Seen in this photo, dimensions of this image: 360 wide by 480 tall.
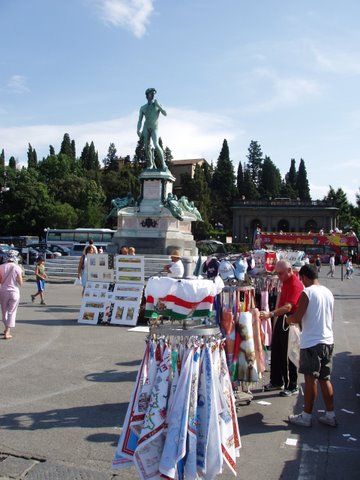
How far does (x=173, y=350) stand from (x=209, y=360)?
0.95 feet

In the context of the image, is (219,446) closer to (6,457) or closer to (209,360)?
(209,360)

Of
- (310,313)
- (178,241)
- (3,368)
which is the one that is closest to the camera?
(310,313)

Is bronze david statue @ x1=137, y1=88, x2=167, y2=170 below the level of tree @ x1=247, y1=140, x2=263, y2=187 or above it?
below

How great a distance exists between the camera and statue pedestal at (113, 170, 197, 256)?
27922 millimetres

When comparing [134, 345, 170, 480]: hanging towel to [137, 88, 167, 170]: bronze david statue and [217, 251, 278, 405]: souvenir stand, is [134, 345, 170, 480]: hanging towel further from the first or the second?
[137, 88, 167, 170]: bronze david statue

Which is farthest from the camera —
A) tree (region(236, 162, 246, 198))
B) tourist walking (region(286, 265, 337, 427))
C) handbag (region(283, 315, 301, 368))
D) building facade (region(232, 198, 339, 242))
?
tree (region(236, 162, 246, 198))

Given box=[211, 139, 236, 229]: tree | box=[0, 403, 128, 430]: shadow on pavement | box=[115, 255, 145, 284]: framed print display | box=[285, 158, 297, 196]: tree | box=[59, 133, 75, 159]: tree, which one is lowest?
box=[0, 403, 128, 430]: shadow on pavement

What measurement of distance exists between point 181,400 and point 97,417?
2.35 m

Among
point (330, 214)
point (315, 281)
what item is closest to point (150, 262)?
point (315, 281)

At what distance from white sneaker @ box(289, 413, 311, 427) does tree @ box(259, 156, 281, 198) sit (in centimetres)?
9553

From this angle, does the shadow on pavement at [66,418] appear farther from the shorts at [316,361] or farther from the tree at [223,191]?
the tree at [223,191]

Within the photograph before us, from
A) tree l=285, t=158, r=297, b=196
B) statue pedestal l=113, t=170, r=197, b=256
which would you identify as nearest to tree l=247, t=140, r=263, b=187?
tree l=285, t=158, r=297, b=196

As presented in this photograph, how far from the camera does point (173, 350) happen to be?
3762mm

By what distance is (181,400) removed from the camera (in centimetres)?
356
